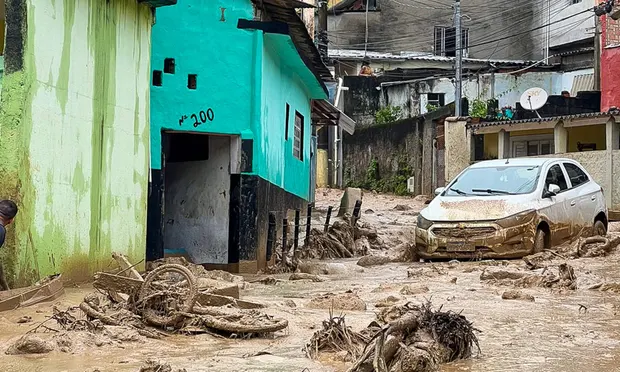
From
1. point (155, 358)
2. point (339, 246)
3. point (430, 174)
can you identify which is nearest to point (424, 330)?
point (155, 358)

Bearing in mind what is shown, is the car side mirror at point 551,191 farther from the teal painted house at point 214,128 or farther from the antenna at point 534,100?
the antenna at point 534,100

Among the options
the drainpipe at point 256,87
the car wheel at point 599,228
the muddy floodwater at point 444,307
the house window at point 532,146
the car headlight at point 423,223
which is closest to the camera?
the muddy floodwater at point 444,307

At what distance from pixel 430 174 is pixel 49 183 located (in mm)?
25326

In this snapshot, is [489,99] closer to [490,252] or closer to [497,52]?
[497,52]

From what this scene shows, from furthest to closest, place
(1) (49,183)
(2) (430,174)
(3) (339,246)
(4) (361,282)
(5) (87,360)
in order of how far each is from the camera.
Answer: (2) (430,174) < (3) (339,246) < (4) (361,282) < (1) (49,183) < (5) (87,360)

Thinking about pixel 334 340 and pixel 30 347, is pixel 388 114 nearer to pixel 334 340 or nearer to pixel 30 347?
pixel 334 340

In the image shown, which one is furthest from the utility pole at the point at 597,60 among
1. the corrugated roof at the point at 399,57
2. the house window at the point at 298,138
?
the house window at the point at 298,138

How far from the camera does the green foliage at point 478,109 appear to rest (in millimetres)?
34044

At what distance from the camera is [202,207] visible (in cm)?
1384

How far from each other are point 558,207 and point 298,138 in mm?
7240

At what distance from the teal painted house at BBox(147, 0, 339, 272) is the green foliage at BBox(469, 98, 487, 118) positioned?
2060cm

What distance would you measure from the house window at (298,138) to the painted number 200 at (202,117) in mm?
5231

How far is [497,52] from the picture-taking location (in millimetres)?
43250

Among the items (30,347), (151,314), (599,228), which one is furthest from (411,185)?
(30,347)
